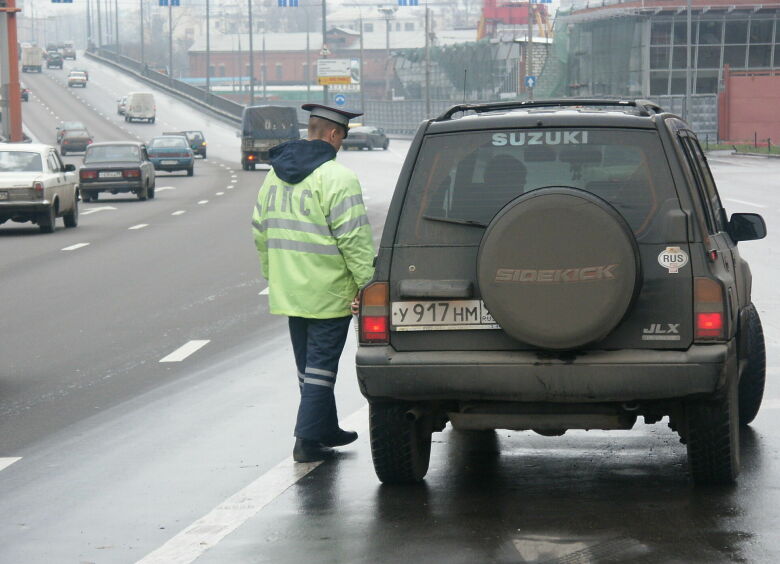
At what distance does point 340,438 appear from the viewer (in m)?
7.55

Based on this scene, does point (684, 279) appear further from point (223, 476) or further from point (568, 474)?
point (223, 476)

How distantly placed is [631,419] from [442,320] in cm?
89

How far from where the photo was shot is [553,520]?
5891 millimetres

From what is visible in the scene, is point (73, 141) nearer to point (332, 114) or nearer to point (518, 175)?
point (332, 114)

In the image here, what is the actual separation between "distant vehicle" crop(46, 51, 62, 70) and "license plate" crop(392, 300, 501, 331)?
13787 cm

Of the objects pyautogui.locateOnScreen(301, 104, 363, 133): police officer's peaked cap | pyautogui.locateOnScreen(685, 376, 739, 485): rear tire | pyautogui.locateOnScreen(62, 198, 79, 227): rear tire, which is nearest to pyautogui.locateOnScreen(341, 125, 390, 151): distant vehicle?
pyautogui.locateOnScreen(62, 198, 79, 227): rear tire

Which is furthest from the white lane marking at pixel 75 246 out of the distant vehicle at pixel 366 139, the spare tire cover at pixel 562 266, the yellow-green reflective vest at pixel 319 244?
the distant vehicle at pixel 366 139

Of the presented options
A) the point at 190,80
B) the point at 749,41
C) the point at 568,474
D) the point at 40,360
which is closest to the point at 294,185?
the point at 568,474

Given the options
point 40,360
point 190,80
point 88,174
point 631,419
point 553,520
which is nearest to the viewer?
point 553,520

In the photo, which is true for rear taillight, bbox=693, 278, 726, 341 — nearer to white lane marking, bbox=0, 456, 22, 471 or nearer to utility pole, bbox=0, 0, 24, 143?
white lane marking, bbox=0, 456, 22, 471

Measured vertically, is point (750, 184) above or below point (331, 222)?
below

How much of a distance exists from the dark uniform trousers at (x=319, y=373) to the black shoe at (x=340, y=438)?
96mm

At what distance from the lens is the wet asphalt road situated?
5.57 meters

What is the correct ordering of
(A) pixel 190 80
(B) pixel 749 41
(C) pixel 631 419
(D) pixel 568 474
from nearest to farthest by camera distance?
(C) pixel 631 419 < (D) pixel 568 474 < (B) pixel 749 41 < (A) pixel 190 80
